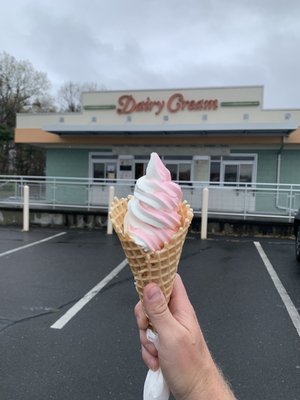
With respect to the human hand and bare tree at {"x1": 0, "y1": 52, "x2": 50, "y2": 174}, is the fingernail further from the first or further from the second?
bare tree at {"x1": 0, "y1": 52, "x2": 50, "y2": 174}

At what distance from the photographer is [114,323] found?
464 cm

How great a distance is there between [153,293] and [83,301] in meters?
4.15

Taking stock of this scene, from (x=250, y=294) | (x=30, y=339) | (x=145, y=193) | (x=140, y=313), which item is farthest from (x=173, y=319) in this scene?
(x=250, y=294)

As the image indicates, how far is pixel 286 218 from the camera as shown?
494 inches

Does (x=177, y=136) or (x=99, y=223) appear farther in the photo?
(x=177, y=136)

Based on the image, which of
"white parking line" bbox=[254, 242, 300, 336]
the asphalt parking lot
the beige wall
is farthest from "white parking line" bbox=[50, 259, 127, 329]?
the beige wall

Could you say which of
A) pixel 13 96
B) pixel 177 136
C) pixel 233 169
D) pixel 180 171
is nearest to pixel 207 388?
pixel 177 136

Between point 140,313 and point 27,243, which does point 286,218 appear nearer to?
point 27,243

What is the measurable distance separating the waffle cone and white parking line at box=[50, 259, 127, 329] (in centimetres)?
317

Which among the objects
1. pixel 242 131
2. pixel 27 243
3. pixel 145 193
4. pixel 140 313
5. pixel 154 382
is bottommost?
pixel 27 243

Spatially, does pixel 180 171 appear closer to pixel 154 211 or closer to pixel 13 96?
pixel 154 211

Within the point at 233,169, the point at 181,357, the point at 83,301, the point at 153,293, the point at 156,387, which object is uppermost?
the point at 233,169

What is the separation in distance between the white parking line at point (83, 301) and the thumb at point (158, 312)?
130 inches

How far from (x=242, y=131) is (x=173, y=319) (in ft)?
55.5
